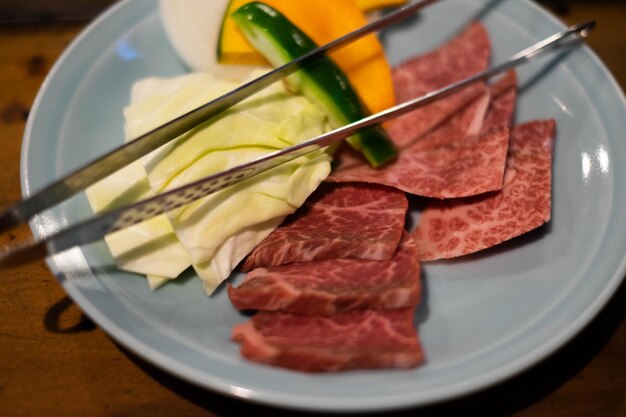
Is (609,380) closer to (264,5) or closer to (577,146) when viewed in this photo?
(577,146)

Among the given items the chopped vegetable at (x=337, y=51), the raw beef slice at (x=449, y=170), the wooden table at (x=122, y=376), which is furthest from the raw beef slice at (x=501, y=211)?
the chopped vegetable at (x=337, y=51)

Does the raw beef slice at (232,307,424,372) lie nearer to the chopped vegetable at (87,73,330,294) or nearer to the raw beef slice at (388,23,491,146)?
the chopped vegetable at (87,73,330,294)

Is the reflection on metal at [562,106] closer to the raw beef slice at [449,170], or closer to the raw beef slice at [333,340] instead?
the raw beef slice at [449,170]

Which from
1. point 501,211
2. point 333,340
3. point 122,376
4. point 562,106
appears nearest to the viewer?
point 333,340

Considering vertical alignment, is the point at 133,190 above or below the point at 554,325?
above

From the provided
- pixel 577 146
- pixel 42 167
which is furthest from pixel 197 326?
pixel 577 146

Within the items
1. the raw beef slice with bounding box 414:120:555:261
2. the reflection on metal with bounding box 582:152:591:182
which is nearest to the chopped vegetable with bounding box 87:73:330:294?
the raw beef slice with bounding box 414:120:555:261

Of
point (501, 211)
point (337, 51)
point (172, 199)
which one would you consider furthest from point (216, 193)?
point (501, 211)

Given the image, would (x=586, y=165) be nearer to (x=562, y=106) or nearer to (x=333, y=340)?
(x=562, y=106)
